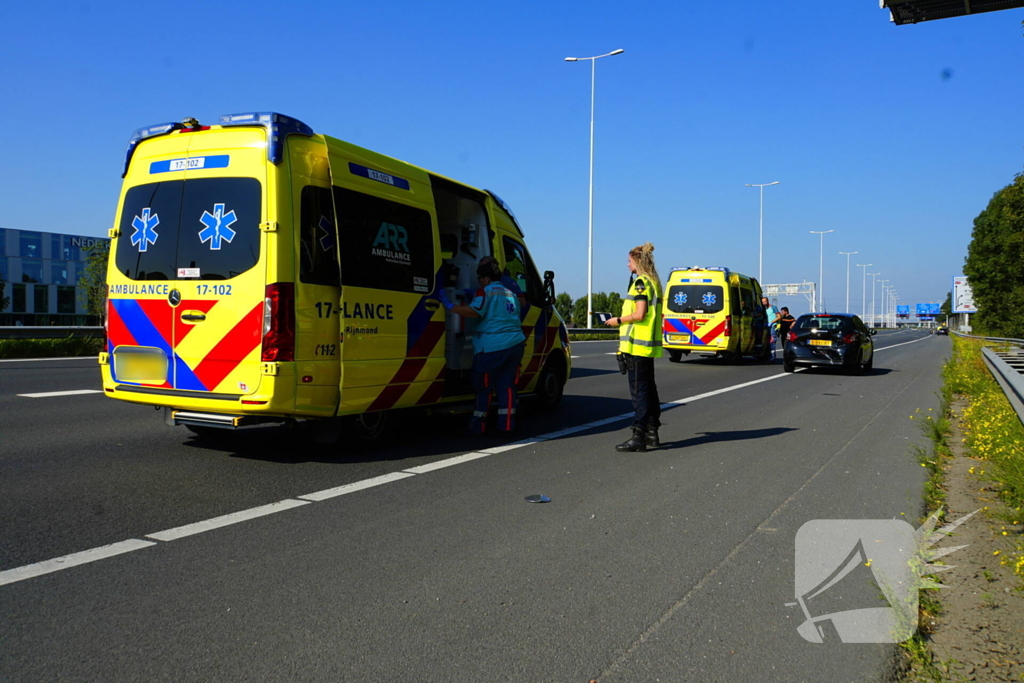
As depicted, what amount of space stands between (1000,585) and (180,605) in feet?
12.6

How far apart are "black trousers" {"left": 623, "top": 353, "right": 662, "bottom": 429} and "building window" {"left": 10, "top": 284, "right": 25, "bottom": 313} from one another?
197 feet

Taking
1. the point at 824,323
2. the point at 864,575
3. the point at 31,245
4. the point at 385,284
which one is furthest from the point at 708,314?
the point at 31,245

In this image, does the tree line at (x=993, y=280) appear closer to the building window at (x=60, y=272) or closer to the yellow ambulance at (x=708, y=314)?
the yellow ambulance at (x=708, y=314)

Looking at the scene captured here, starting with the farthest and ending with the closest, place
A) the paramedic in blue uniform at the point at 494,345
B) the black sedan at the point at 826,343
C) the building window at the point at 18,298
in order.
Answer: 1. the building window at the point at 18,298
2. the black sedan at the point at 826,343
3. the paramedic in blue uniform at the point at 494,345

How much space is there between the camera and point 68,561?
13.3ft

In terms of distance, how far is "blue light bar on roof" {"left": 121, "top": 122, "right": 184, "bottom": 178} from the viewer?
664 centimetres

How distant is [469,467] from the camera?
6.75 meters

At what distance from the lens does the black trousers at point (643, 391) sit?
7.78 meters

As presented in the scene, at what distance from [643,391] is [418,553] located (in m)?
3.85

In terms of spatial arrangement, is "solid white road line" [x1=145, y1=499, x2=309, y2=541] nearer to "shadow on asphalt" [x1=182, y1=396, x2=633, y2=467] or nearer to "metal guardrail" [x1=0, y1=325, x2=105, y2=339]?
"shadow on asphalt" [x1=182, y1=396, x2=633, y2=467]

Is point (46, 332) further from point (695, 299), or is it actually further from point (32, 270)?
point (32, 270)

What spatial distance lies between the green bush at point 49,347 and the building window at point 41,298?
4795 cm

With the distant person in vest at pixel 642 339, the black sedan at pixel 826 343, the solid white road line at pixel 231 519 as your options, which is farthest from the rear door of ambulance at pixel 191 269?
the black sedan at pixel 826 343

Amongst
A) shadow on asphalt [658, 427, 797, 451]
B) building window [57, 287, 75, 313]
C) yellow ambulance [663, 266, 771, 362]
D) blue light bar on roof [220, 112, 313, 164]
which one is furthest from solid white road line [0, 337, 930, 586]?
building window [57, 287, 75, 313]
